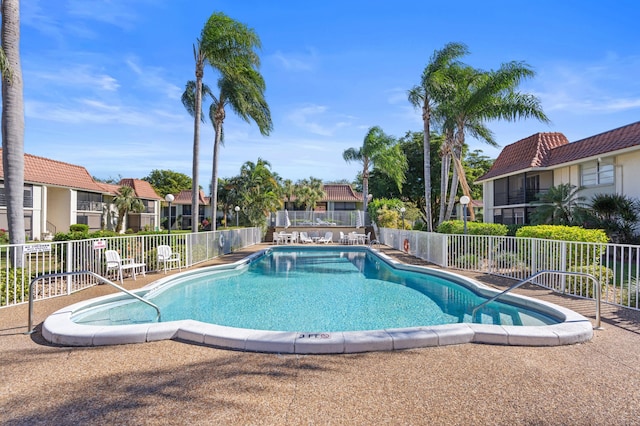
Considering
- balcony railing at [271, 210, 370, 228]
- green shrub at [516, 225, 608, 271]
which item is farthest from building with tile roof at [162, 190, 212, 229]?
green shrub at [516, 225, 608, 271]

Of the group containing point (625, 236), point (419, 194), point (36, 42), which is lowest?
point (625, 236)

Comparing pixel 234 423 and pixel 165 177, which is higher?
pixel 165 177

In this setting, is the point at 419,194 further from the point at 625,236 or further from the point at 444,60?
the point at 625,236

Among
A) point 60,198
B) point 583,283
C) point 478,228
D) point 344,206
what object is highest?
point 60,198

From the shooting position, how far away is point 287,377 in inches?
138

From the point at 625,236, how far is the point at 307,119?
15.4 m

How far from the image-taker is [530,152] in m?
21.4

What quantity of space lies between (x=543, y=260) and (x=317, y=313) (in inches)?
219

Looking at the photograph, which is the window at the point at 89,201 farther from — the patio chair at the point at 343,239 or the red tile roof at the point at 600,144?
the red tile roof at the point at 600,144

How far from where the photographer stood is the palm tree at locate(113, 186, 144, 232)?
34.8m

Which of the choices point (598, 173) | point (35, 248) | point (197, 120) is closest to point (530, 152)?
point (598, 173)

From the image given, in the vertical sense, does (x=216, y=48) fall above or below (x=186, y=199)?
above

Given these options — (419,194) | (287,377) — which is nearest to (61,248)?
(287,377)

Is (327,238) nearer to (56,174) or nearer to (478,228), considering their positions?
(478,228)
